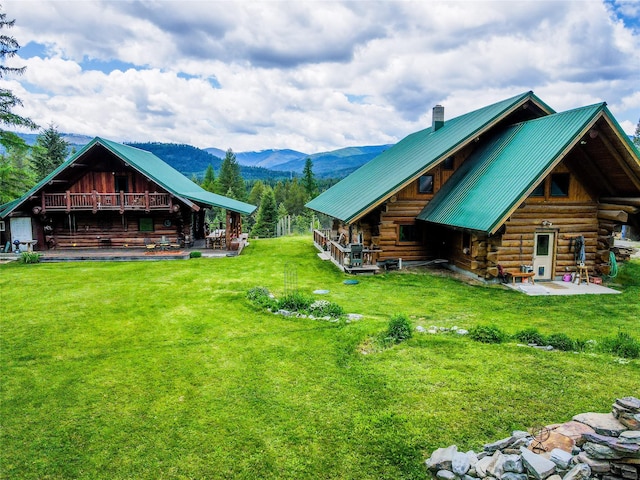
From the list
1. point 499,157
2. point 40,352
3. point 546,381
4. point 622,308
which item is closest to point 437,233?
point 499,157

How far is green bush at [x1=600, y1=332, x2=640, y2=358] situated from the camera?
8.45 meters

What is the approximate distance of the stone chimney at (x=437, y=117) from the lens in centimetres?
2409

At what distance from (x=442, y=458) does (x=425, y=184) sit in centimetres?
1571

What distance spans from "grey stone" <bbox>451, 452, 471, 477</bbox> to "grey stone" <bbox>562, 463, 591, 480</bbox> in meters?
1.06

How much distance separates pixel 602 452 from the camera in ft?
15.2

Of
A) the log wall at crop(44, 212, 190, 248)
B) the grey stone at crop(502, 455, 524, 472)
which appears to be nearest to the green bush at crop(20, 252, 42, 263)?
the log wall at crop(44, 212, 190, 248)

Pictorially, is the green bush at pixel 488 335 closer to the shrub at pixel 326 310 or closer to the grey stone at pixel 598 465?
the shrub at pixel 326 310

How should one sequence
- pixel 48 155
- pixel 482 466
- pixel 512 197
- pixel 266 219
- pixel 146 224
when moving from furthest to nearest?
pixel 266 219
pixel 48 155
pixel 146 224
pixel 512 197
pixel 482 466

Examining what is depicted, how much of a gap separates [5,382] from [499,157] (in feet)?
58.9

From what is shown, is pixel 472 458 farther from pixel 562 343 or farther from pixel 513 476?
pixel 562 343

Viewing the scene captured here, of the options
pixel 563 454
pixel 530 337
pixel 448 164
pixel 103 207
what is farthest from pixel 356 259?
pixel 103 207

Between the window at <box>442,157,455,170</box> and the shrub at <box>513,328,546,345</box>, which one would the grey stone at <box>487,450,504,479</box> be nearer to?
the shrub at <box>513,328,546,345</box>

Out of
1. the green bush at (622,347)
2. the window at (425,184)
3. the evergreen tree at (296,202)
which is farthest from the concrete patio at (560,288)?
the evergreen tree at (296,202)

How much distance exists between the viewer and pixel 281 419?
21.3ft
